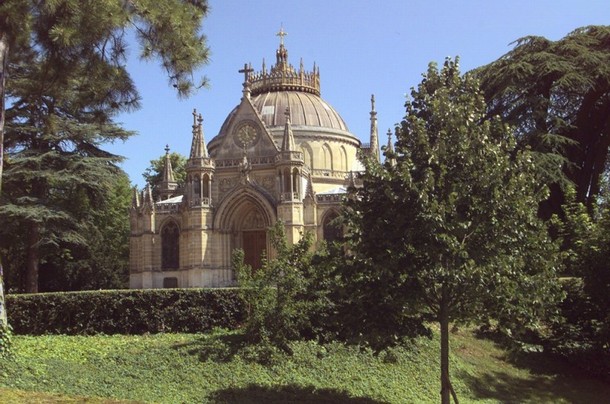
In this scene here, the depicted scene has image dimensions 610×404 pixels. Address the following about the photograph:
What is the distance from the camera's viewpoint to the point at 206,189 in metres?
35.1

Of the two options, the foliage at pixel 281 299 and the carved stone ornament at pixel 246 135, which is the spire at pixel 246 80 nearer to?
the carved stone ornament at pixel 246 135

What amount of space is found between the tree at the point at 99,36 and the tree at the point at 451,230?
4.62 m

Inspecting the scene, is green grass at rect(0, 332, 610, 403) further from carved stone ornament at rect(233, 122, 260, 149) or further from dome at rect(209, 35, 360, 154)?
dome at rect(209, 35, 360, 154)

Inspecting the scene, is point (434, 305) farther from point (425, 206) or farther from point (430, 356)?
point (430, 356)

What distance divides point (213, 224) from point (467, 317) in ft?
74.4

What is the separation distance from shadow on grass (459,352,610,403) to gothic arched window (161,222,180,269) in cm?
2146

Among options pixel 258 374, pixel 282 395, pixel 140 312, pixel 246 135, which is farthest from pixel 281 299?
pixel 246 135

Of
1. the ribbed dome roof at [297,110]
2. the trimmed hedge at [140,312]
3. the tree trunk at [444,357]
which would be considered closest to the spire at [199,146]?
the ribbed dome roof at [297,110]

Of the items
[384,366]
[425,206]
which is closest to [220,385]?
[384,366]

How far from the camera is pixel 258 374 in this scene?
14.6m

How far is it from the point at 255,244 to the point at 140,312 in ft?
58.8

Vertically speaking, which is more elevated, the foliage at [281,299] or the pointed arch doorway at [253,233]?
the pointed arch doorway at [253,233]

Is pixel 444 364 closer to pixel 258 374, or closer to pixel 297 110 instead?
pixel 258 374

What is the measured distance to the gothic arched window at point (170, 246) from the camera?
35.9 meters
